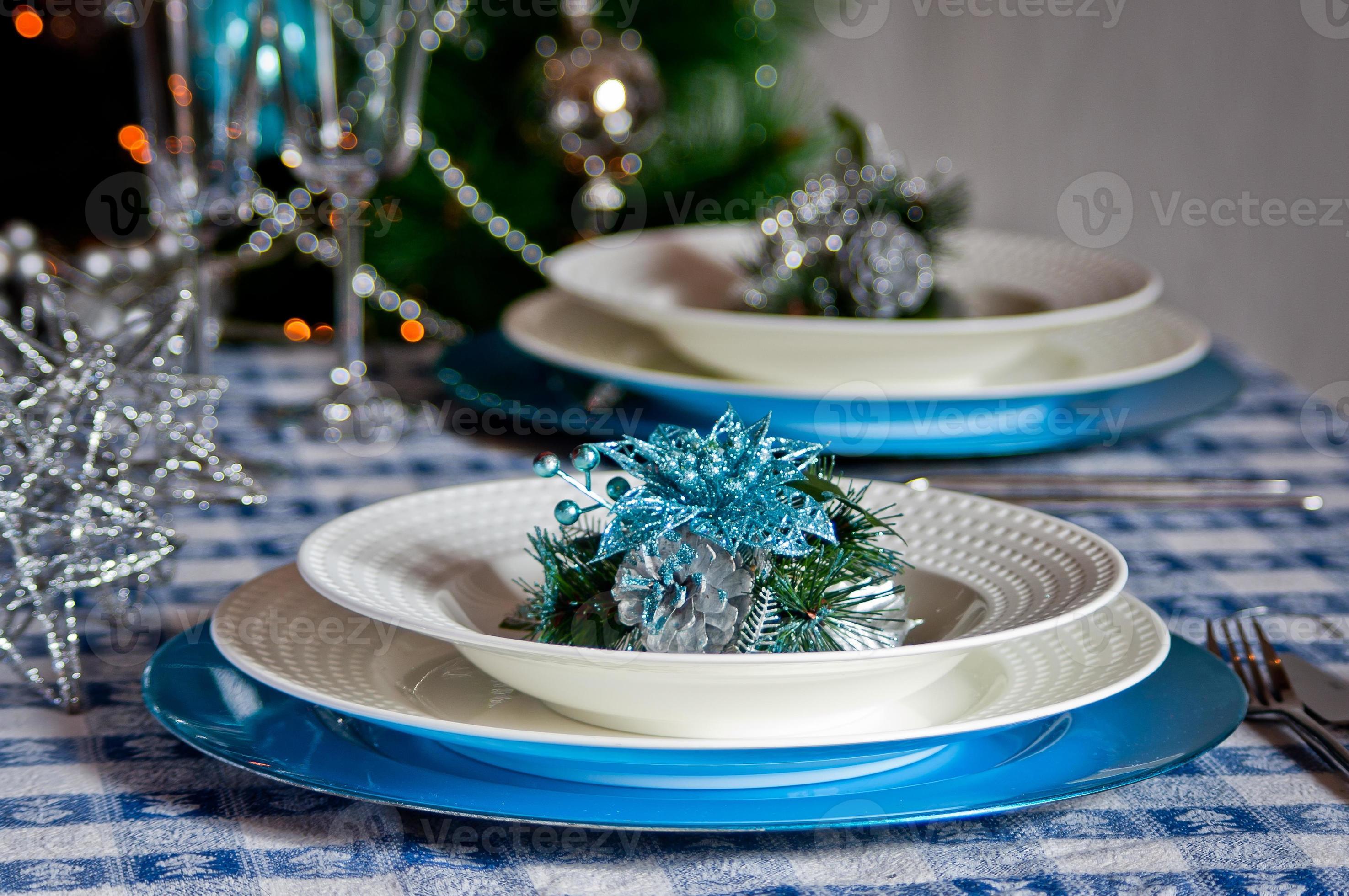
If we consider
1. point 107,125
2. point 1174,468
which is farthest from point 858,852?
point 107,125

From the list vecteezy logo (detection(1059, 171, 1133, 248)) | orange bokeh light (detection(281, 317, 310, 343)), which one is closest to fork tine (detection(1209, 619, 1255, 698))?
orange bokeh light (detection(281, 317, 310, 343))

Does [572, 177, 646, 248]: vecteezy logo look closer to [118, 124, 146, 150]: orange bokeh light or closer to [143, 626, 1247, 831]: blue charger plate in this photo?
[118, 124, 146, 150]: orange bokeh light

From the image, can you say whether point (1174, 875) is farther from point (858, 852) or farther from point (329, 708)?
point (329, 708)

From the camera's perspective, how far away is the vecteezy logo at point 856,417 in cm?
71

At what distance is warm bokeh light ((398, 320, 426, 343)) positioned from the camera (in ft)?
3.49

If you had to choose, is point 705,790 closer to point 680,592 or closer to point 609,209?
point 680,592

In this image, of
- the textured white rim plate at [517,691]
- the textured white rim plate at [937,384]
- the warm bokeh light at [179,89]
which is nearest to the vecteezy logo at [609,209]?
the textured white rim plate at [937,384]

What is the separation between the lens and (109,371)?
1.61 feet

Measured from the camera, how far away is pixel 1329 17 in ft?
4.41

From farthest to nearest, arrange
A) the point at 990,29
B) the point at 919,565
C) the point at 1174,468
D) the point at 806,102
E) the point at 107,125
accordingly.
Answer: the point at 990,29 < the point at 806,102 < the point at 107,125 < the point at 1174,468 < the point at 919,565

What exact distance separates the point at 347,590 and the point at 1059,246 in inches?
26.1

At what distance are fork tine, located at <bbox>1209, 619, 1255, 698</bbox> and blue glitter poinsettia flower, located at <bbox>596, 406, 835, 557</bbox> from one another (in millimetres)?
170

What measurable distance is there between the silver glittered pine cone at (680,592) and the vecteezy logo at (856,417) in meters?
0.33

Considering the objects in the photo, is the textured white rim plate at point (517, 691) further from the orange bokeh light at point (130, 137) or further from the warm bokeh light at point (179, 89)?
the orange bokeh light at point (130, 137)
